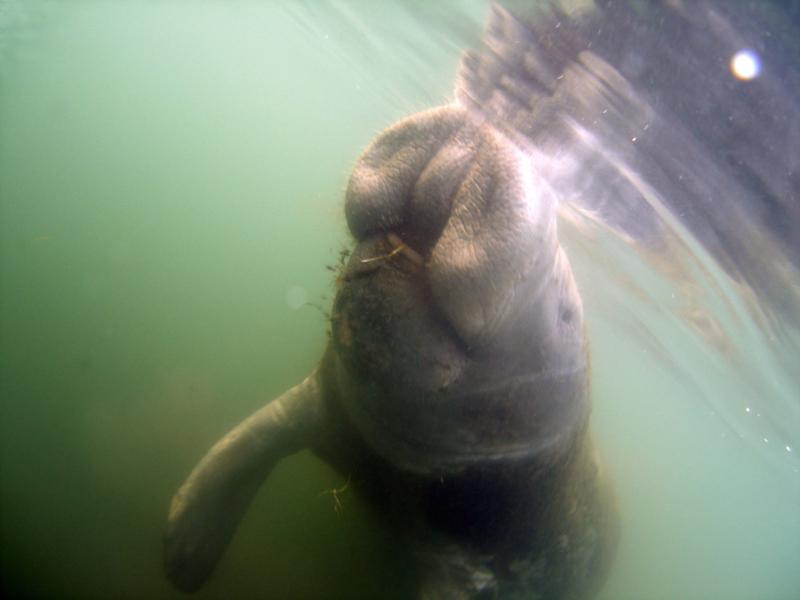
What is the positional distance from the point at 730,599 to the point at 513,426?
6289 cm

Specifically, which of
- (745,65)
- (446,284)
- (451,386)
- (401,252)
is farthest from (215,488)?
(745,65)

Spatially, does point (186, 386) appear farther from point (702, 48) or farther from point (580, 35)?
point (702, 48)

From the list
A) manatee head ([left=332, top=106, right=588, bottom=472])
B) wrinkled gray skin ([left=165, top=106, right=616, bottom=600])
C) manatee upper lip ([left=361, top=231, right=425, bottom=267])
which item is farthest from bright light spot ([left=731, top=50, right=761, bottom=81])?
manatee upper lip ([left=361, top=231, right=425, bottom=267])

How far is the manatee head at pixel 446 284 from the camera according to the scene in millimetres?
2055

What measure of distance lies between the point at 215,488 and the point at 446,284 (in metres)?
3.24

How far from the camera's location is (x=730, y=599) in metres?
49.7

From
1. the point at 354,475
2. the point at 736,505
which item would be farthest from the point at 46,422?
the point at 736,505

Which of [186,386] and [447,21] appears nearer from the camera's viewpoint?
[447,21]

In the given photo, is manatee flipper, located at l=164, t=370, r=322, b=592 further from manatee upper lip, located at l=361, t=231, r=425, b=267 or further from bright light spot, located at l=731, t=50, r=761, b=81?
bright light spot, located at l=731, t=50, r=761, b=81

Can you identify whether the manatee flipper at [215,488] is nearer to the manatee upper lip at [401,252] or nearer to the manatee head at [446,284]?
the manatee head at [446,284]

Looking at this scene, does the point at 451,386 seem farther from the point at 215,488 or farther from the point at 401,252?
the point at 215,488

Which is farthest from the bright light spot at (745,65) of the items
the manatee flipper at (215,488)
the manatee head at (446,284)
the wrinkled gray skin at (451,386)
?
the manatee flipper at (215,488)

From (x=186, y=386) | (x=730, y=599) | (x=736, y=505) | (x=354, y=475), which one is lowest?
(x=730, y=599)

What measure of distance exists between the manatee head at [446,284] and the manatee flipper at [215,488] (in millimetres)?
1768
